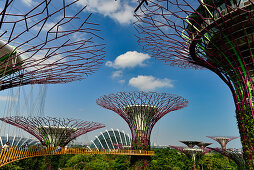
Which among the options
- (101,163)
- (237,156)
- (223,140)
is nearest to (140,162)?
(237,156)

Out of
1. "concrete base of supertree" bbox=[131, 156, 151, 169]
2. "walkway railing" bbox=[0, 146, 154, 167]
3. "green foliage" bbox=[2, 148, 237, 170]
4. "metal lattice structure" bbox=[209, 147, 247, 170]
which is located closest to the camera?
"walkway railing" bbox=[0, 146, 154, 167]

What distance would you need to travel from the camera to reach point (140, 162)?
20.3 m

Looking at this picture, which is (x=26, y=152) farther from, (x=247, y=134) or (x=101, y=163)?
(x=101, y=163)

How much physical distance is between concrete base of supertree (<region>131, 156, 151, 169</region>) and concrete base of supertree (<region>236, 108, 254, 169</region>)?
11.0 metres

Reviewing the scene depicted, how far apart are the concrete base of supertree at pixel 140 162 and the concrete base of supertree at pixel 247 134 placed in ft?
36.0

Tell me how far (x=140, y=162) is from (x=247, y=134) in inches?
471

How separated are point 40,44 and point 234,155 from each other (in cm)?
2053

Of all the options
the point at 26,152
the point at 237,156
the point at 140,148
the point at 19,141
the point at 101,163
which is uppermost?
the point at 19,141

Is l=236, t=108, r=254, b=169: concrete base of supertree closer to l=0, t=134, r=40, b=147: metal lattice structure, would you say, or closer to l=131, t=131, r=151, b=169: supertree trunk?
l=131, t=131, r=151, b=169: supertree trunk

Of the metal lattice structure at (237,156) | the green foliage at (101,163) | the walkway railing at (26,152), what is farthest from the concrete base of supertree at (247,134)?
the green foliage at (101,163)

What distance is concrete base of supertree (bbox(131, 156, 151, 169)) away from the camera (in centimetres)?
2031

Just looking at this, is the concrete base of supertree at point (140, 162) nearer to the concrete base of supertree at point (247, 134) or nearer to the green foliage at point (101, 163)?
the green foliage at point (101, 163)

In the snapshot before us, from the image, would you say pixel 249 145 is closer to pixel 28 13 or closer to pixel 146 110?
pixel 146 110

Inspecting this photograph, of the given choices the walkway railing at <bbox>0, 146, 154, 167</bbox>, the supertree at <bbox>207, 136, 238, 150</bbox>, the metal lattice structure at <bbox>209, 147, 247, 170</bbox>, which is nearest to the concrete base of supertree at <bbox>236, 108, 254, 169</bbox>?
the metal lattice structure at <bbox>209, 147, 247, 170</bbox>
